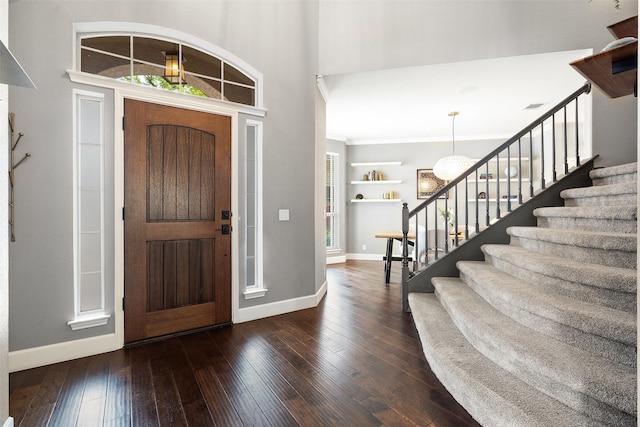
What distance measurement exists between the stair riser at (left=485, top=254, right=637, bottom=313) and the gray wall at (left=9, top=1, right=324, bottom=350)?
2280 mm

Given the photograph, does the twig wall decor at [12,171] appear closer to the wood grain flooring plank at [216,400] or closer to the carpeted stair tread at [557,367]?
the wood grain flooring plank at [216,400]

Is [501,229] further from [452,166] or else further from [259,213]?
[259,213]

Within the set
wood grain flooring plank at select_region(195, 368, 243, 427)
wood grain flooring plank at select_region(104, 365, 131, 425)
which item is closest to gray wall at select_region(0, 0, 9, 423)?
wood grain flooring plank at select_region(104, 365, 131, 425)

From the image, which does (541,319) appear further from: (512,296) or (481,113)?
→ (481,113)

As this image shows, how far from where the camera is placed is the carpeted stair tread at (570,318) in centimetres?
135

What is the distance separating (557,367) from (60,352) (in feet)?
10.4

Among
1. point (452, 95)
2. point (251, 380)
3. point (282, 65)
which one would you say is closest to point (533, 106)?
point (452, 95)

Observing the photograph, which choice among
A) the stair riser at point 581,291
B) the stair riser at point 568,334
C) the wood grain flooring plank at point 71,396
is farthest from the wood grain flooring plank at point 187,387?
the stair riser at point 581,291

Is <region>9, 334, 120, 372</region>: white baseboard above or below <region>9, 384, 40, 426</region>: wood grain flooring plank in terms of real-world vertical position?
above

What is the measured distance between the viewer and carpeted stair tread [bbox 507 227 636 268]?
1705mm

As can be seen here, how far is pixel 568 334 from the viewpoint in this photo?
155cm

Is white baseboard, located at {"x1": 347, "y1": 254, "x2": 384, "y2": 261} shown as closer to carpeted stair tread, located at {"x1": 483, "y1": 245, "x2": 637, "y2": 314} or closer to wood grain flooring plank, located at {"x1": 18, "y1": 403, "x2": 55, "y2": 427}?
carpeted stair tread, located at {"x1": 483, "y1": 245, "x2": 637, "y2": 314}

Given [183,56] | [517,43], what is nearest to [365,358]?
[183,56]

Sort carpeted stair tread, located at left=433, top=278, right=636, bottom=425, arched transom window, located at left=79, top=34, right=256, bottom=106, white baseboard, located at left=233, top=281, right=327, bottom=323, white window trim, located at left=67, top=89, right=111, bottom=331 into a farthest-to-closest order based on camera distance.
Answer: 1. white baseboard, located at left=233, top=281, right=327, bottom=323
2. arched transom window, located at left=79, top=34, right=256, bottom=106
3. white window trim, located at left=67, top=89, right=111, bottom=331
4. carpeted stair tread, located at left=433, top=278, right=636, bottom=425
